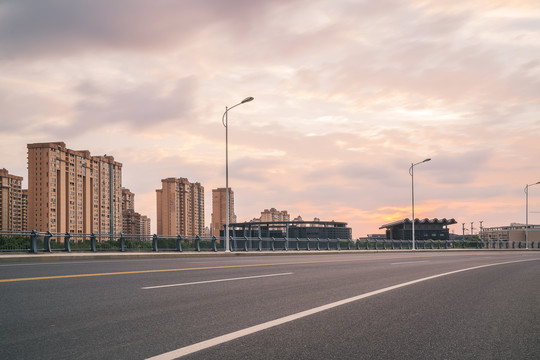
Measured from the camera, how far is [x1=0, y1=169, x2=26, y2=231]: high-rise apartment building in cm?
15745

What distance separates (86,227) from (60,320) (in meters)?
149

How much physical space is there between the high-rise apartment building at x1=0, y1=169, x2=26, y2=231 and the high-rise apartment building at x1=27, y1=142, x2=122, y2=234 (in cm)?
3296

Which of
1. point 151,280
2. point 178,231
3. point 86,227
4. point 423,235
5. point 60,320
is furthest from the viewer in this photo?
point 178,231

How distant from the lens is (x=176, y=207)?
15250 centimetres

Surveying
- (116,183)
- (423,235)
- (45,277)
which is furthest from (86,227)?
(45,277)

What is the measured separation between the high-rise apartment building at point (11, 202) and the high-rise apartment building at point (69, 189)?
32959mm

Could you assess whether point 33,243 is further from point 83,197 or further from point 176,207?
point 176,207

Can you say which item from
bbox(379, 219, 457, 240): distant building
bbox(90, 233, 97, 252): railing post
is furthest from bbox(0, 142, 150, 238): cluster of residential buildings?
bbox(90, 233, 97, 252): railing post

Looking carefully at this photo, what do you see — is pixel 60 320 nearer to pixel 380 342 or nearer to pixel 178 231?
pixel 380 342

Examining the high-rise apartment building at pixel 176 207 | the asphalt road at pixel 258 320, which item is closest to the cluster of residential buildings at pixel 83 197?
the high-rise apartment building at pixel 176 207

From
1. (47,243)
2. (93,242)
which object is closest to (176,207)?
(93,242)

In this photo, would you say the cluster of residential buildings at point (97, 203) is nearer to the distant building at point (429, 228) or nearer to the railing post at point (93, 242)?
the distant building at point (429, 228)

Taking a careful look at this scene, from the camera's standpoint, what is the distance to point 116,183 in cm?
15925

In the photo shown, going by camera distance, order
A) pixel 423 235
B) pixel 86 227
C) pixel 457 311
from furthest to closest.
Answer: pixel 86 227 < pixel 423 235 < pixel 457 311
